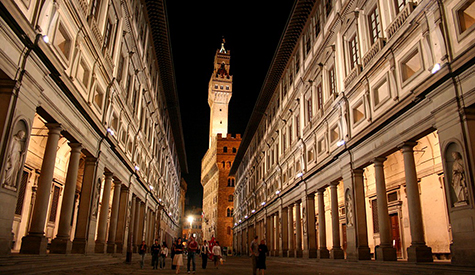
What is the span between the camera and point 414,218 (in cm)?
1409

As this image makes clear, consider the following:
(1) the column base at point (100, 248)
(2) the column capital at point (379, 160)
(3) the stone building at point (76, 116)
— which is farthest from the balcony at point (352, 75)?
(1) the column base at point (100, 248)

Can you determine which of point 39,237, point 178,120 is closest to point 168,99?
point 178,120

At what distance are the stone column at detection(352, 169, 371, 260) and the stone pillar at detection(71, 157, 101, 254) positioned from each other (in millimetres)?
13956

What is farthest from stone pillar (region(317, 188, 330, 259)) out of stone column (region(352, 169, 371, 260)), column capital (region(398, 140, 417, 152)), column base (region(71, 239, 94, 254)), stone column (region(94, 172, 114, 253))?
column base (region(71, 239, 94, 254))

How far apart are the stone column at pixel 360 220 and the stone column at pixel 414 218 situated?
472cm

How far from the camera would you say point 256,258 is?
13.9 m

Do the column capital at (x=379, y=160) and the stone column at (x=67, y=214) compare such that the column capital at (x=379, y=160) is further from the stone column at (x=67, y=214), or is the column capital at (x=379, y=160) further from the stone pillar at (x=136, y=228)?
the stone pillar at (x=136, y=228)

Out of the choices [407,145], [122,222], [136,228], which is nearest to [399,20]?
[407,145]

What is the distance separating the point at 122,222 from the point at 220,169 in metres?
60.1

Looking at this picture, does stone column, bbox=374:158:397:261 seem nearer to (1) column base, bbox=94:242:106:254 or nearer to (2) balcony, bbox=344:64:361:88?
(2) balcony, bbox=344:64:361:88

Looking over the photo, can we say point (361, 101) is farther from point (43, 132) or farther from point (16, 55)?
point (43, 132)

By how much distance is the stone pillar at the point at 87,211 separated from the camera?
18.0 m

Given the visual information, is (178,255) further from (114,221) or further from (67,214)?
(114,221)

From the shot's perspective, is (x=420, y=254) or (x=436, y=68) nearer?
(x=436, y=68)
